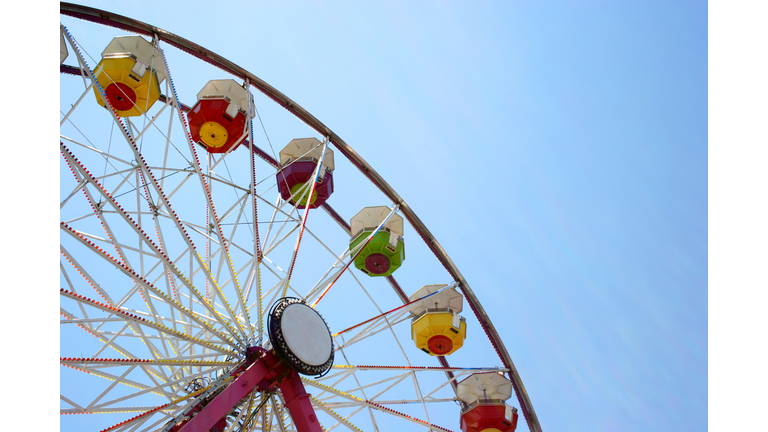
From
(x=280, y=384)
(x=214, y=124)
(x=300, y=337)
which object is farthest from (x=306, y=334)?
(x=214, y=124)

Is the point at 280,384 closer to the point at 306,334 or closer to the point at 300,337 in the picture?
→ the point at 300,337

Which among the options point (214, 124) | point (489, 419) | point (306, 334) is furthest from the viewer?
point (489, 419)

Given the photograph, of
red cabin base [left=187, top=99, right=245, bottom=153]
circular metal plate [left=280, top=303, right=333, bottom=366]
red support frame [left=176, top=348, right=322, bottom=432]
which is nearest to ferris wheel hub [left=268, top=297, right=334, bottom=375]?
circular metal plate [left=280, top=303, right=333, bottom=366]

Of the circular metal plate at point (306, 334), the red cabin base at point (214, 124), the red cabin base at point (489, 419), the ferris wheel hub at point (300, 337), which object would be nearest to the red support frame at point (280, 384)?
the ferris wheel hub at point (300, 337)

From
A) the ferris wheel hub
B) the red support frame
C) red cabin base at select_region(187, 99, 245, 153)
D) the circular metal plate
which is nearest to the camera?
the red support frame

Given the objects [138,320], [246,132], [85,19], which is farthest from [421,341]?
[85,19]

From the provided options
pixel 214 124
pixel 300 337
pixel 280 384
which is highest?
pixel 214 124

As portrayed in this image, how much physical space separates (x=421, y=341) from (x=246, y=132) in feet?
21.6

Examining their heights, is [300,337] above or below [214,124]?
below

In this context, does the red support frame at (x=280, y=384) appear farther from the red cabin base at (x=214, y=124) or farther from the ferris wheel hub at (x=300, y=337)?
the red cabin base at (x=214, y=124)

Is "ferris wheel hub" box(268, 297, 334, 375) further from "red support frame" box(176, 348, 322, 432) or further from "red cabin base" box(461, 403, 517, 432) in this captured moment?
"red cabin base" box(461, 403, 517, 432)

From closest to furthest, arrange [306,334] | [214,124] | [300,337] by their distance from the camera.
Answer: [300,337] → [306,334] → [214,124]

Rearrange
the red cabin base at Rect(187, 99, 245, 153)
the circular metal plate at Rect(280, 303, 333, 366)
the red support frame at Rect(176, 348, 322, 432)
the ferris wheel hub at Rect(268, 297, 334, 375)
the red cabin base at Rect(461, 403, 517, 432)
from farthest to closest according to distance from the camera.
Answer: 1. the red cabin base at Rect(461, 403, 517, 432)
2. the red cabin base at Rect(187, 99, 245, 153)
3. the circular metal plate at Rect(280, 303, 333, 366)
4. the ferris wheel hub at Rect(268, 297, 334, 375)
5. the red support frame at Rect(176, 348, 322, 432)

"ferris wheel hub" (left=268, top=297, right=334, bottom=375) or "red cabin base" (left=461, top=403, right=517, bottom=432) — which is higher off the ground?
"ferris wheel hub" (left=268, top=297, right=334, bottom=375)
